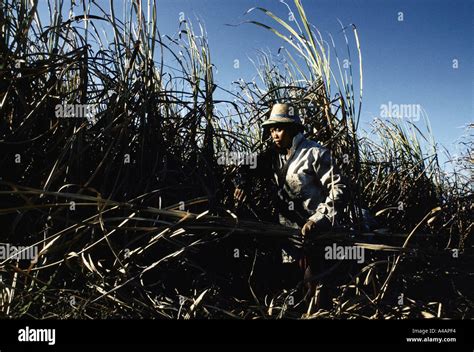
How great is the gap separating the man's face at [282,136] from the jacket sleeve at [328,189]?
4.2 inches

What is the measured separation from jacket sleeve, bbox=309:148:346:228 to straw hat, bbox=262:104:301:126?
122 mm

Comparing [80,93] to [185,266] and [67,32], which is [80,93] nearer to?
[67,32]

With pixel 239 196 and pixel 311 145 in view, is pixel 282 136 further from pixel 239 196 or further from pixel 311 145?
pixel 239 196

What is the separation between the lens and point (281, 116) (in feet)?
5.19

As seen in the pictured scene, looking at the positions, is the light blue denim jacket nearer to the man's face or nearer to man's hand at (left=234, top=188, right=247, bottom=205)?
the man's face

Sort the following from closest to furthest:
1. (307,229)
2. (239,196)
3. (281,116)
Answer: (307,229)
(239,196)
(281,116)

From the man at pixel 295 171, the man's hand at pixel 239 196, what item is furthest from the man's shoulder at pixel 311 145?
the man's hand at pixel 239 196

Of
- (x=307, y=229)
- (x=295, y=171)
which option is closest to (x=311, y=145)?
(x=295, y=171)

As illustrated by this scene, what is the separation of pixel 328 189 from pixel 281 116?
283 mm

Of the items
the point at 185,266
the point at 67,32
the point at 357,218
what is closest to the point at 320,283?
the point at 357,218

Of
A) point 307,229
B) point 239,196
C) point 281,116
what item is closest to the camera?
point 307,229

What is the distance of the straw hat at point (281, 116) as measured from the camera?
1567 millimetres

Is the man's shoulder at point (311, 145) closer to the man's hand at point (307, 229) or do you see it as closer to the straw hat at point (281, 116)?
the straw hat at point (281, 116)

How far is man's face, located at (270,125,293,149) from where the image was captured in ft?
5.24
